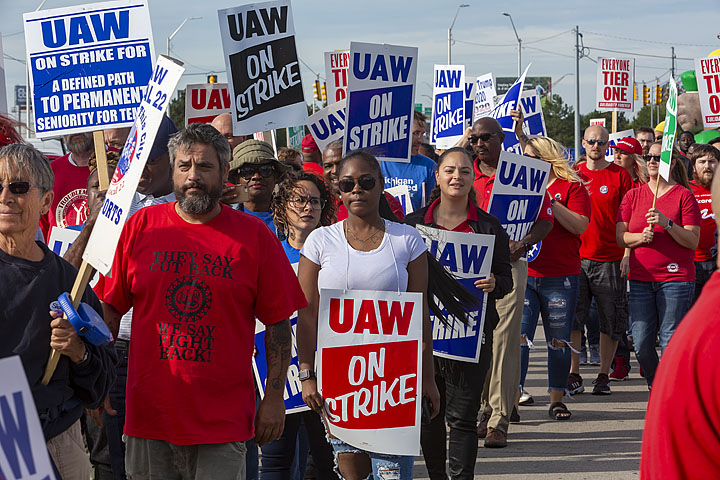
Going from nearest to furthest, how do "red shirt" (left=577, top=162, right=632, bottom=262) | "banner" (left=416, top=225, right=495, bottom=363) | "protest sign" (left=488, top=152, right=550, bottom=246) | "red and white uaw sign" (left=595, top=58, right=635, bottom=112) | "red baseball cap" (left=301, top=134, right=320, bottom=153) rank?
"banner" (left=416, top=225, right=495, bottom=363) < "protest sign" (left=488, top=152, right=550, bottom=246) < "red shirt" (left=577, top=162, right=632, bottom=262) < "red baseball cap" (left=301, top=134, right=320, bottom=153) < "red and white uaw sign" (left=595, top=58, right=635, bottom=112)

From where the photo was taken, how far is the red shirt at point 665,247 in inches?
346

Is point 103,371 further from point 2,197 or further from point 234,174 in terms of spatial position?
point 234,174

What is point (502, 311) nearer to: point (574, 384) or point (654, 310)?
point (654, 310)

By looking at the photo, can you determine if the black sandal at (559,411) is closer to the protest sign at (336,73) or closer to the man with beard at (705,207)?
the man with beard at (705,207)

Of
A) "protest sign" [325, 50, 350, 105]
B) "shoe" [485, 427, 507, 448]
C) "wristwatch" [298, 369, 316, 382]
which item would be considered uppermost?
"protest sign" [325, 50, 350, 105]

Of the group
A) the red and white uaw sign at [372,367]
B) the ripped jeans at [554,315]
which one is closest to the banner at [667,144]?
the ripped jeans at [554,315]

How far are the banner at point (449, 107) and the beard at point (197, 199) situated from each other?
7446mm

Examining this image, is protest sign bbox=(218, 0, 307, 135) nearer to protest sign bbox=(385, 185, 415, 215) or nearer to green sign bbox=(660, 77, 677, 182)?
protest sign bbox=(385, 185, 415, 215)

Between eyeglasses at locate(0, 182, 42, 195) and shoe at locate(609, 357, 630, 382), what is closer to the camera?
eyeglasses at locate(0, 182, 42, 195)

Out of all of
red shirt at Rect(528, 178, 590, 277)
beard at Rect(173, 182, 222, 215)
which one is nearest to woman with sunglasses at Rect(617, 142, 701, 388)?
red shirt at Rect(528, 178, 590, 277)

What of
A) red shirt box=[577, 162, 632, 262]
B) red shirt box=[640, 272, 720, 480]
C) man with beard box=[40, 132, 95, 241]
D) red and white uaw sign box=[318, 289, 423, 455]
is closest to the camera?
red shirt box=[640, 272, 720, 480]

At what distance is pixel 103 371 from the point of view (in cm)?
374

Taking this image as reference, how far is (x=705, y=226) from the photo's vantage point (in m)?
9.86

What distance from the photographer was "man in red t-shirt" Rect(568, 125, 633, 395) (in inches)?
388
